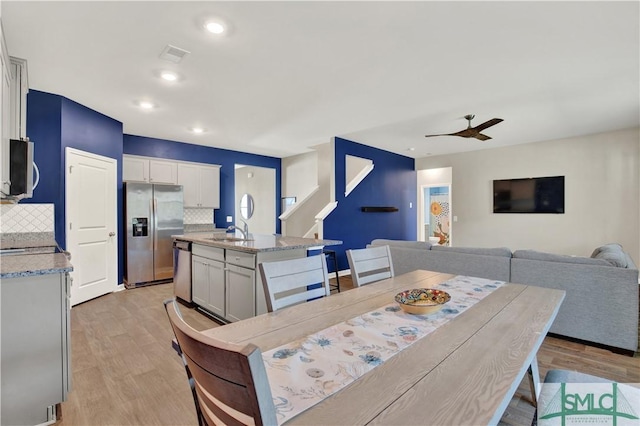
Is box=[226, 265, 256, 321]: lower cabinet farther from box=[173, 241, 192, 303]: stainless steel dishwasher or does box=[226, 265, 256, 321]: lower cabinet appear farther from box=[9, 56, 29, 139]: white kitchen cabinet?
box=[9, 56, 29, 139]: white kitchen cabinet

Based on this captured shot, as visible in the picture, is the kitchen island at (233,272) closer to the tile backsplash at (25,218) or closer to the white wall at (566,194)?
the tile backsplash at (25,218)

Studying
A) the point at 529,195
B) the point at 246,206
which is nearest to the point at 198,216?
the point at 246,206

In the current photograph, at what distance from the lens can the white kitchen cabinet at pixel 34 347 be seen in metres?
1.68

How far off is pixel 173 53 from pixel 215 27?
1.94ft

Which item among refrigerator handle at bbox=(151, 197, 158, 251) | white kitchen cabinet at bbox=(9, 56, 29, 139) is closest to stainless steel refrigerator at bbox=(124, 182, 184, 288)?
refrigerator handle at bbox=(151, 197, 158, 251)

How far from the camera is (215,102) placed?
3.87m

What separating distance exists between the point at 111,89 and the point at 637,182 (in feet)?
25.3

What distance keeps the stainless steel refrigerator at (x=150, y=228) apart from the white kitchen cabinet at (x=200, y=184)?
0.59 meters

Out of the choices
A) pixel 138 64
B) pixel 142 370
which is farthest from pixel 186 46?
pixel 142 370

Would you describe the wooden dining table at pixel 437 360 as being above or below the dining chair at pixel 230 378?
below

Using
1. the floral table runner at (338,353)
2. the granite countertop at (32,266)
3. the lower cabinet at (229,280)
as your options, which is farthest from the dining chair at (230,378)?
the lower cabinet at (229,280)

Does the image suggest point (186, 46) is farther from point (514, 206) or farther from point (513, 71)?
point (514, 206)

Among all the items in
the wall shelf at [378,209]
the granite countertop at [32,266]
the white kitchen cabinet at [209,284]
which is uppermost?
the wall shelf at [378,209]

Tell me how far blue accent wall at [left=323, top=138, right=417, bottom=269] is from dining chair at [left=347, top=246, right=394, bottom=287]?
3326 millimetres
